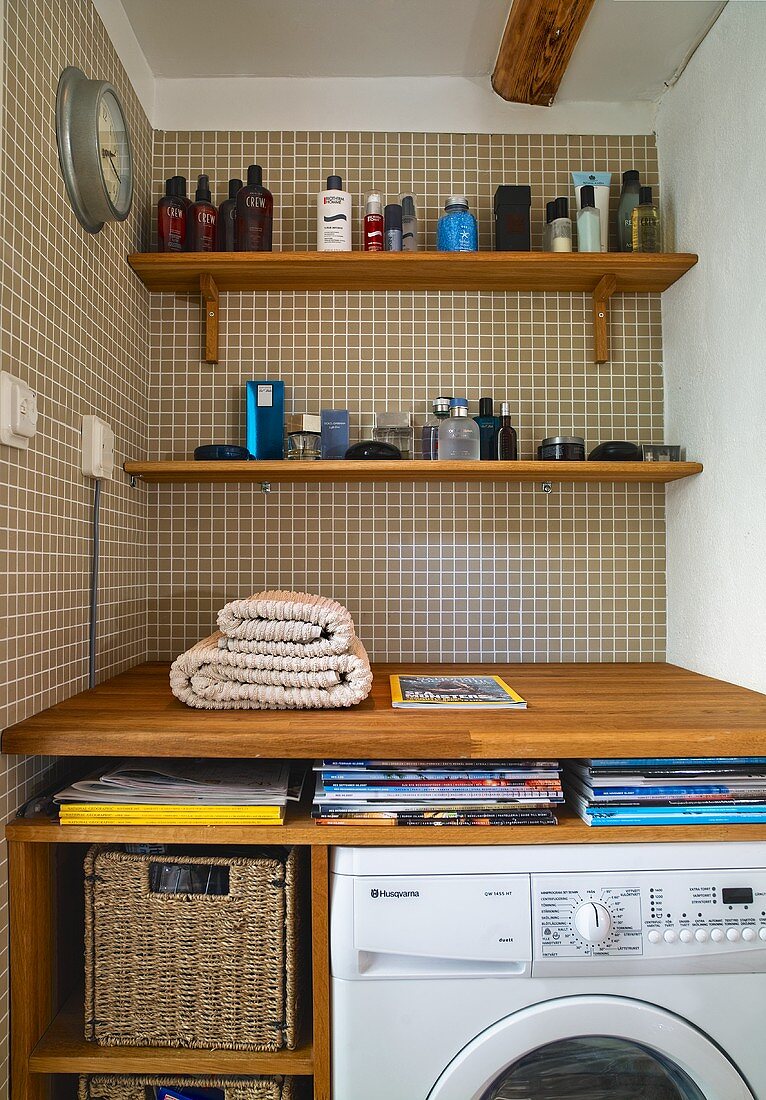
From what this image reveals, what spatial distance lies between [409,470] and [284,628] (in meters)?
0.51

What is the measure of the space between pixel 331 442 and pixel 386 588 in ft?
1.28

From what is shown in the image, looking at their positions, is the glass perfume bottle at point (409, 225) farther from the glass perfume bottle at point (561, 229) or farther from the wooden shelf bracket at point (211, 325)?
the wooden shelf bracket at point (211, 325)

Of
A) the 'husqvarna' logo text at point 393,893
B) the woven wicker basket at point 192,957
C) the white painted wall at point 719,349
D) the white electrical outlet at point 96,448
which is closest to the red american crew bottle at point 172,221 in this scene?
the white electrical outlet at point 96,448

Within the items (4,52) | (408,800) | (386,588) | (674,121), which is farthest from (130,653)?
(674,121)

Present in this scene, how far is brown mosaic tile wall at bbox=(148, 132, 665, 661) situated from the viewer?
1.80 metres

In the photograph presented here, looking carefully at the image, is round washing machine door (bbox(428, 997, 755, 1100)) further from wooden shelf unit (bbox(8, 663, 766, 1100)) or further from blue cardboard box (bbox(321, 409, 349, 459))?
blue cardboard box (bbox(321, 409, 349, 459))

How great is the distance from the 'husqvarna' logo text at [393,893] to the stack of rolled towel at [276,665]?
0.98 feet

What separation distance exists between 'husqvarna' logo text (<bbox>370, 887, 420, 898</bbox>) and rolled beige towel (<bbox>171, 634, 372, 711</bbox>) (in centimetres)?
30

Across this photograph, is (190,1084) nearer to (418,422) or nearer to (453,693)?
(453,693)

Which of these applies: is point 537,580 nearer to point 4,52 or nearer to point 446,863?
point 446,863

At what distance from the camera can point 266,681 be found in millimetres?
1243

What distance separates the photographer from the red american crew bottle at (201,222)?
1647 mm

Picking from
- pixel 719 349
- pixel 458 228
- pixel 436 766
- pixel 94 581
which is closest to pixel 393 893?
pixel 436 766

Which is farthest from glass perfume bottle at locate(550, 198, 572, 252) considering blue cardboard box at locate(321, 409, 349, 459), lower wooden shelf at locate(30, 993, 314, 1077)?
lower wooden shelf at locate(30, 993, 314, 1077)
